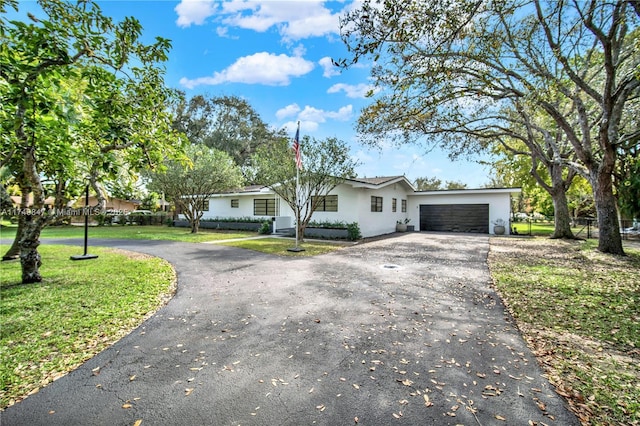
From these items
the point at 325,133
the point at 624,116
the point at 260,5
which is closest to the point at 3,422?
the point at 260,5

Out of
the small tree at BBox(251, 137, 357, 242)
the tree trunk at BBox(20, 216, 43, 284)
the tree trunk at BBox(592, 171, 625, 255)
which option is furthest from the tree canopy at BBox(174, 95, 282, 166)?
the tree trunk at BBox(592, 171, 625, 255)

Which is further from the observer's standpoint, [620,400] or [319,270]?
[319,270]

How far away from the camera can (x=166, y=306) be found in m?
5.03

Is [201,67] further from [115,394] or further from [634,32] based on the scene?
[634,32]

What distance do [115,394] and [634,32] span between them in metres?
13.2

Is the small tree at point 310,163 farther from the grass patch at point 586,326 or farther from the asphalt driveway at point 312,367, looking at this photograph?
the asphalt driveway at point 312,367

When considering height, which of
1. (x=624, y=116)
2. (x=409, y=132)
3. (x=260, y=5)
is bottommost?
(x=409, y=132)

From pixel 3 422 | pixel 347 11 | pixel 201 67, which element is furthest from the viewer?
pixel 201 67

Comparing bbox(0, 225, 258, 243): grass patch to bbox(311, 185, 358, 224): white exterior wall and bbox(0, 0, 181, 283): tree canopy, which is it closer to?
bbox(311, 185, 358, 224): white exterior wall

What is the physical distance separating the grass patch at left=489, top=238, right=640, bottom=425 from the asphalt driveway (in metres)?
0.25

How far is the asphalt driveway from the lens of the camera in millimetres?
2383

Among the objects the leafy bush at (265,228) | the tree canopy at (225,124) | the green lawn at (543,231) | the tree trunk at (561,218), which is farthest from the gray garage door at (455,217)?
the tree canopy at (225,124)

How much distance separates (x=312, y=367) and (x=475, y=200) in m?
20.3

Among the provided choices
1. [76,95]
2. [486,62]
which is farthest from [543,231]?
[76,95]
